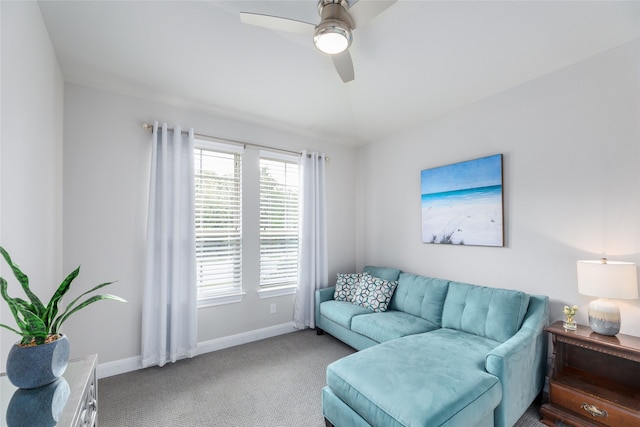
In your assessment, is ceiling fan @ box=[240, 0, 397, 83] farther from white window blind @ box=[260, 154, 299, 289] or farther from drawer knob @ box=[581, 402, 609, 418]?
drawer knob @ box=[581, 402, 609, 418]

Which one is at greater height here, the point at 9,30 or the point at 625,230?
the point at 9,30

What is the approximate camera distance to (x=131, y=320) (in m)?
2.70

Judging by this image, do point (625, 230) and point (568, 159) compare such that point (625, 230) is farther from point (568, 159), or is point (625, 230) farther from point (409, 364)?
point (409, 364)

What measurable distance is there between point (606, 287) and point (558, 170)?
0.99 metres

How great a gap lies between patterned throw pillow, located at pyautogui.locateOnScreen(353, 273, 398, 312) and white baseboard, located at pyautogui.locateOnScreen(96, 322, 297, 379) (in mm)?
1065

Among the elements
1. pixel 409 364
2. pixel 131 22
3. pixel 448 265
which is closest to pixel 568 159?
pixel 448 265

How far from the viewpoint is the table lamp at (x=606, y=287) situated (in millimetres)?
1802

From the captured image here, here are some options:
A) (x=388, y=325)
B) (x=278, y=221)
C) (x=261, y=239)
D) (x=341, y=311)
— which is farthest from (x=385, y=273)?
(x=261, y=239)

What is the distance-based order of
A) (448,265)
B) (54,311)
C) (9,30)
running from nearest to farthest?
(54,311) → (9,30) → (448,265)

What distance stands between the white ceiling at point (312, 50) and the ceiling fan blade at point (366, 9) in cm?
47

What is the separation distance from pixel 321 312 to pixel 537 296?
86.3 inches

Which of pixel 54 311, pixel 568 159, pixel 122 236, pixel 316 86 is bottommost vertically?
pixel 54 311

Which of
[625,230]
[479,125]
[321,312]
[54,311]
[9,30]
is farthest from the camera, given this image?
[321,312]

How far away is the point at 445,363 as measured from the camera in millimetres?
1867
